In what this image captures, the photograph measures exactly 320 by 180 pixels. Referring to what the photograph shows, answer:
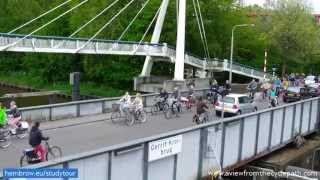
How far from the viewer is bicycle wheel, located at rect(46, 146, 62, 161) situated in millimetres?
15394

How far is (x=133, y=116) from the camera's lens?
78.8 ft

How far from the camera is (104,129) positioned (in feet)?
71.9

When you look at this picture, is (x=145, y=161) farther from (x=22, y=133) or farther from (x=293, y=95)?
(x=293, y=95)

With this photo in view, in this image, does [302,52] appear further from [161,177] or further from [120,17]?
[161,177]

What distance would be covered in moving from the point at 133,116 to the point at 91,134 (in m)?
3.82

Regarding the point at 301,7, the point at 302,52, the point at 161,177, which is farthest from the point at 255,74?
the point at 161,177

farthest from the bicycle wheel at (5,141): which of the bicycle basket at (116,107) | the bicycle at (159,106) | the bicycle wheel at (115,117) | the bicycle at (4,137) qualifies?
the bicycle at (159,106)

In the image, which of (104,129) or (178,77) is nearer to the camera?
(104,129)

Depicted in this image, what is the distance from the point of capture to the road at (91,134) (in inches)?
671

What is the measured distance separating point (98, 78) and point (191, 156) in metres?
50.5

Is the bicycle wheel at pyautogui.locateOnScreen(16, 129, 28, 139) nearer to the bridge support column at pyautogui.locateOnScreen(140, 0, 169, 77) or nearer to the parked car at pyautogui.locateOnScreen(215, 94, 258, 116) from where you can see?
the parked car at pyautogui.locateOnScreen(215, 94, 258, 116)

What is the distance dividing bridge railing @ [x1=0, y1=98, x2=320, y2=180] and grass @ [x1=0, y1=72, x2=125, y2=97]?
3917 centimetres

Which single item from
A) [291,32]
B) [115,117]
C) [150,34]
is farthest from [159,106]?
[291,32]

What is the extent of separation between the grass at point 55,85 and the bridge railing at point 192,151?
39.2m
